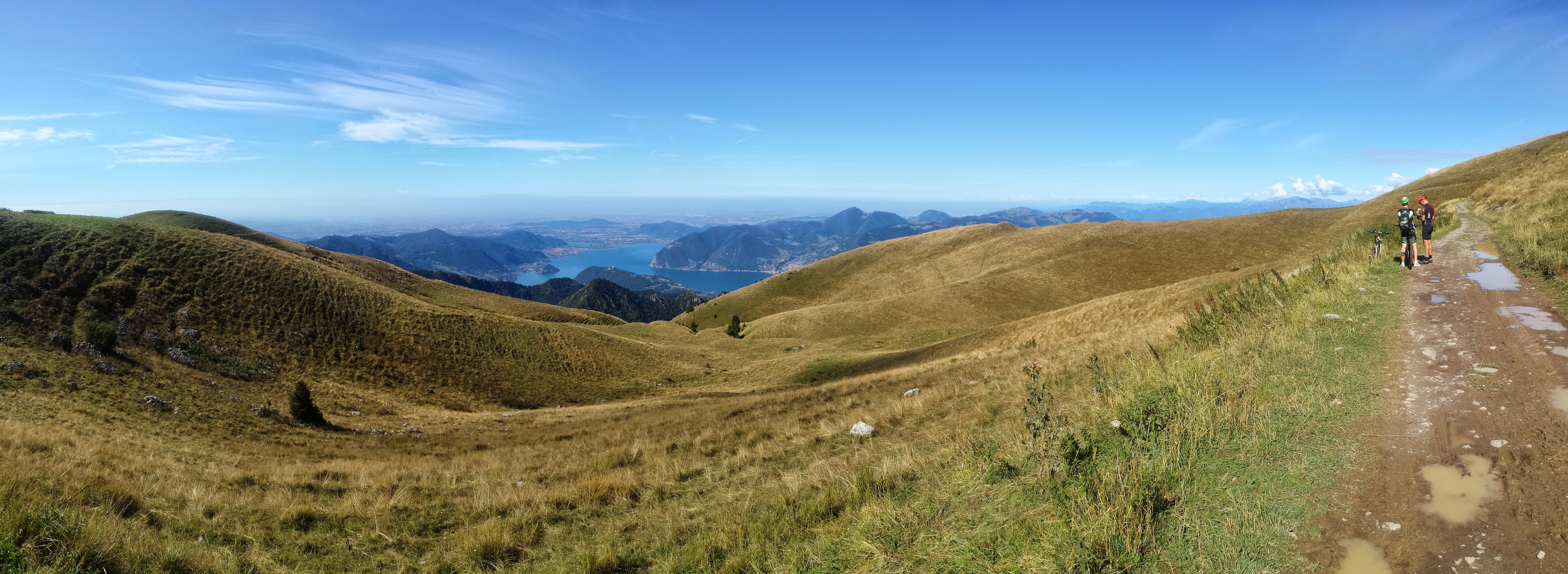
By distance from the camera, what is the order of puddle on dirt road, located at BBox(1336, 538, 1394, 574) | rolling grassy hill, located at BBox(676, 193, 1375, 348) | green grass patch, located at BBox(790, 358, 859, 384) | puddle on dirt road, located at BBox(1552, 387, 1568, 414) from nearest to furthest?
puddle on dirt road, located at BBox(1336, 538, 1394, 574) < puddle on dirt road, located at BBox(1552, 387, 1568, 414) < green grass patch, located at BBox(790, 358, 859, 384) < rolling grassy hill, located at BBox(676, 193, 1375, 348)

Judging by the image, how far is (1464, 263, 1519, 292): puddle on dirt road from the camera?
34.9ft

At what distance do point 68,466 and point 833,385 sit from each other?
15.0 meters

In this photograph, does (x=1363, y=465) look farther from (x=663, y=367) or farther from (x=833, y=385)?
(x=663, y=367)

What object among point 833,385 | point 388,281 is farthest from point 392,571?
point 388,281

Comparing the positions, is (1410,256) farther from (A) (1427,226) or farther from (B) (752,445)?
(B) (752,445)

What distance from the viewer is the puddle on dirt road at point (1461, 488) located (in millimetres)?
3502

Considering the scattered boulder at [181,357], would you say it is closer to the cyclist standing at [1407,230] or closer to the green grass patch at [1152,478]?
the green grass patch at [1152,478]

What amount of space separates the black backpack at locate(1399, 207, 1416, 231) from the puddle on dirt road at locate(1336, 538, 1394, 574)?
1726cm

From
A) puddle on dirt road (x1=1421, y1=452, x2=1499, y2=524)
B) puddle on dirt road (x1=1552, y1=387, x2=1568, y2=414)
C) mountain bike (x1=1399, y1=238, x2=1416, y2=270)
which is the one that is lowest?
puddle on dirt road (x1=1421, y1=452, x2=1499, y2=524)

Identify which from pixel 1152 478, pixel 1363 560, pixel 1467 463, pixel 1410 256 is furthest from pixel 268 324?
pixel 1410 256

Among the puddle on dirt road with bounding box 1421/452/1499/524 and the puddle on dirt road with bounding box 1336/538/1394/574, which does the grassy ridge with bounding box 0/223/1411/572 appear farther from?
the puddle on dirt road with bounding box 1421/452/1499/524

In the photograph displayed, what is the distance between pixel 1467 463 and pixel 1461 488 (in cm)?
62

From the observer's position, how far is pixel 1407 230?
1467 cm

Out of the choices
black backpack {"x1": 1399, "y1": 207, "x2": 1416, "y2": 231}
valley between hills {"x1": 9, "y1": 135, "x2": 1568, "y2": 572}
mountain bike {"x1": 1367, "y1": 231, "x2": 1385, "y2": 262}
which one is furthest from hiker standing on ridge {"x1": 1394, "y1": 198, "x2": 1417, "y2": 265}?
mountain bike {"x1": 1367, "y1": 231, "x2": 1385, "y2": 262}
